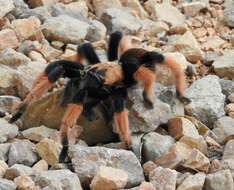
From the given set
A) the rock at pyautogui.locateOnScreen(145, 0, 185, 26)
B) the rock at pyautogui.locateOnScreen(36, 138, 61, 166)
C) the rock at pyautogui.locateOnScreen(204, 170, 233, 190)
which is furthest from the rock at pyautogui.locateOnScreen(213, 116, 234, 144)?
the rock at pyautogui.locateOnScreen(145, 0, 185, 26)

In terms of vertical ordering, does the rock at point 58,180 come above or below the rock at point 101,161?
above

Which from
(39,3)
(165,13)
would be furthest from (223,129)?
(39,3)

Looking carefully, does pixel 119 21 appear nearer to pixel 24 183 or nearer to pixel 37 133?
pixel 37 133

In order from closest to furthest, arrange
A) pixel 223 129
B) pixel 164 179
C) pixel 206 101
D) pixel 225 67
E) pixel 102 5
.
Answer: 1. pixel 164 179
2. pixel 223 129
3. pixel 206 101
4. pixel 225 67
5. pixel 102 5

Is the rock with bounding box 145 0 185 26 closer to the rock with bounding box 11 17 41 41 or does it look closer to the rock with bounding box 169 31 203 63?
the rock with bounding box 169 31 203 63

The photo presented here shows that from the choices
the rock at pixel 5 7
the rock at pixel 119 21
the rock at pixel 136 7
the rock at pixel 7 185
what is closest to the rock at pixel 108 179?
the rock at pixel 7 185

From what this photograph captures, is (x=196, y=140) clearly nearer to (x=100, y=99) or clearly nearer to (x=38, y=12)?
(x=100, y=99)

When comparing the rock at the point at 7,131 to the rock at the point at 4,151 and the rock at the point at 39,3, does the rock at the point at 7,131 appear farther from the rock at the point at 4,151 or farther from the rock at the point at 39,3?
the rock at the point at 39,3
